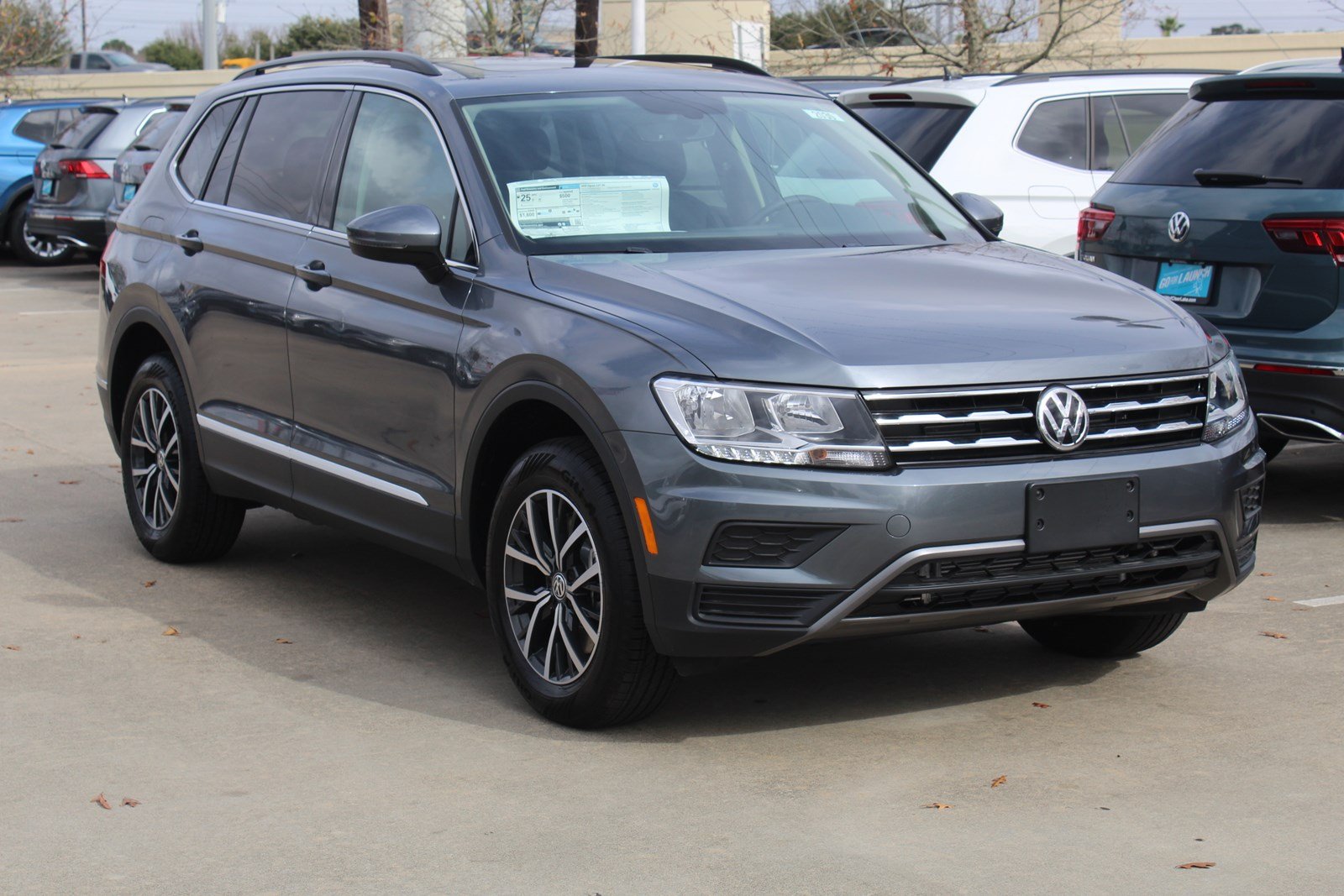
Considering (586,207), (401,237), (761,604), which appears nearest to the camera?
(761,604)

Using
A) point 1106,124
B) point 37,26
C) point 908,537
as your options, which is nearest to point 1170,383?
point 908,537

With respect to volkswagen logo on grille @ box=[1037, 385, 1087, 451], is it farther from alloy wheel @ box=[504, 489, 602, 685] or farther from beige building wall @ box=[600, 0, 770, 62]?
beige building wall @ box=[600, 0, 770, 62]

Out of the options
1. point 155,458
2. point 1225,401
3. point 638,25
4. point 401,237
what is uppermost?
point 638,25

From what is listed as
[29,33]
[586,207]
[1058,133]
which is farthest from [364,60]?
[29,33]

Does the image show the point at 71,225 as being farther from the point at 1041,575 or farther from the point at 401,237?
the point at 1041,575

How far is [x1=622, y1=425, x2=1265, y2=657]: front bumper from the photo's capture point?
4.25m

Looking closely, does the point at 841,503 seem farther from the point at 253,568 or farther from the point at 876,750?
the point at 253,568

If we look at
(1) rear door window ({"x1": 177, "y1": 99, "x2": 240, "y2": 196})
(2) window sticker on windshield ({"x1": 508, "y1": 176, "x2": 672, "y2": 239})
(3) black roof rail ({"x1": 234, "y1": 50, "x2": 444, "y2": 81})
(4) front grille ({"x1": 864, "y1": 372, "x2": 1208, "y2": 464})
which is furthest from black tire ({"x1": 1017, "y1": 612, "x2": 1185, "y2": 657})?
(1) rear door window ({"x1": 177, "y1": 99, "x2": 240, "y2": 196})

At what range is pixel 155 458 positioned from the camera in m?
7.03

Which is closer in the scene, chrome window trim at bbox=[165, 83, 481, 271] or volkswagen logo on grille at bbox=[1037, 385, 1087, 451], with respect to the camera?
volkswagen logo on grille at bbox=[1037, 385, 1087, 451]

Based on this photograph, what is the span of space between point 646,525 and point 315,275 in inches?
76.4

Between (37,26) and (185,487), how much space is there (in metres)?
33.6

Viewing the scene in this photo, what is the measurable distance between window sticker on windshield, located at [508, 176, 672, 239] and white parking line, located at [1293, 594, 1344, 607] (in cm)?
267

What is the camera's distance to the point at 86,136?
65.0 feet
